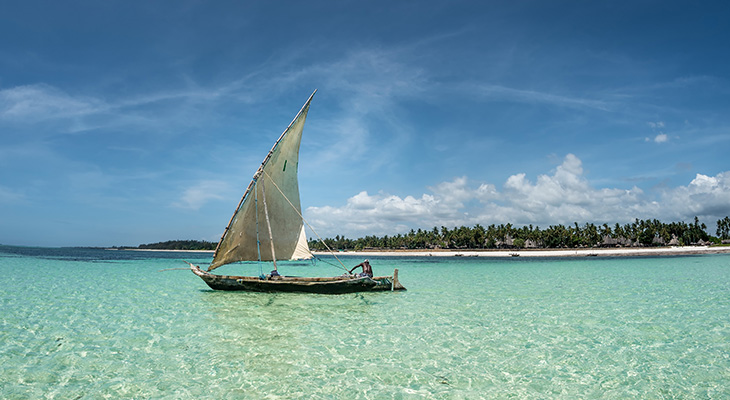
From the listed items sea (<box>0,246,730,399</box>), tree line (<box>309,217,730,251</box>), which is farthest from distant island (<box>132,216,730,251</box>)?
sea (<box>0,246,730,399</box>)

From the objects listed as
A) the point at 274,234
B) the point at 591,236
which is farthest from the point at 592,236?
the point at 274,234

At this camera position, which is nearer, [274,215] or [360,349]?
[360,349]

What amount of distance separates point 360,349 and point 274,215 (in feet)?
44.7

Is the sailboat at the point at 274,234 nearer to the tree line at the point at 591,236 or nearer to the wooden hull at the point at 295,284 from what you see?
the wooden hull at the point at 295,284

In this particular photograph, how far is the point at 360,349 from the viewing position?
38.2ft

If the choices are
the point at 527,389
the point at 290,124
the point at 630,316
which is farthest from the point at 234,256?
the point at 630,316

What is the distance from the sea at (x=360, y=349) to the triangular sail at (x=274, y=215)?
140 inches

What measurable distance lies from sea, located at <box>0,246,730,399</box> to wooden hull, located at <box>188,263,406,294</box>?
1438 mm

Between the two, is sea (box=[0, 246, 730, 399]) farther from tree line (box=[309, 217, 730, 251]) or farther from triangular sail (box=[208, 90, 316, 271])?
tree line (box=[309, 217, 730, 251])

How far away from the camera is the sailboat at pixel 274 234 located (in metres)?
22.1

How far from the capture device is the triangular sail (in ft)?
73.3

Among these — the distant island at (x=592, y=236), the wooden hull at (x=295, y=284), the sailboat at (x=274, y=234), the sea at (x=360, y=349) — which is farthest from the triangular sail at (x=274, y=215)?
the distant island at (x=592, y=236)

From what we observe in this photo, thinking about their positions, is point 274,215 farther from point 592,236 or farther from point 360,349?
point 592,236

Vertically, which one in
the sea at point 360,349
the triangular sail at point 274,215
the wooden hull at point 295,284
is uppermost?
the triangular sail at point 274,215
